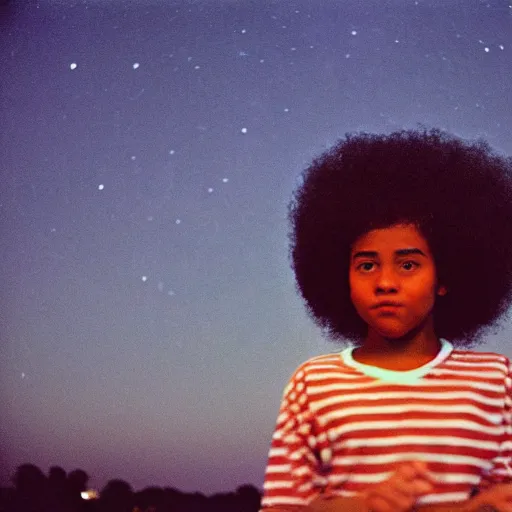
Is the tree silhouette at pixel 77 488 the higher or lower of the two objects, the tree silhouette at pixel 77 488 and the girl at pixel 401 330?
the lower

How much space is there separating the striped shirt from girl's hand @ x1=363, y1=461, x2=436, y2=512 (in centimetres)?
12

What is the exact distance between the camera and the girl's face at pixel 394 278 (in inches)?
43.6

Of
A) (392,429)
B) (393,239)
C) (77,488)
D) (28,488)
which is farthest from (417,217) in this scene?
(77,488)

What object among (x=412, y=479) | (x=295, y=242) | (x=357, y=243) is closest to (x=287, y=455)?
(x=412, y=479)

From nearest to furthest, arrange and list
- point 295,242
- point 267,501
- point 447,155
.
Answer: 1. point 267,501
2. point 447,155
3. point 295,242

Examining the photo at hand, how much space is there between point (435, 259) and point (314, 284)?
0.28 meters

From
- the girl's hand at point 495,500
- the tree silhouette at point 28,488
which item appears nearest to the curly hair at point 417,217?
the girl's hand at point 495,500

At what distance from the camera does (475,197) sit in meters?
1.30

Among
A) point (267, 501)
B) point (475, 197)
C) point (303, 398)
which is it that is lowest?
point (267, 501)

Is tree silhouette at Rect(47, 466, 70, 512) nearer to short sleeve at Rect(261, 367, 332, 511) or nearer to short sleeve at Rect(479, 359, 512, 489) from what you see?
short sleeve at Rect(261, 367, 332, 511)

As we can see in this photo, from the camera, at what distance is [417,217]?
3.99 ft

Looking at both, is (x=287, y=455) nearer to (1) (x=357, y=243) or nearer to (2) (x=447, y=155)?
(1) (x=357, y=243)

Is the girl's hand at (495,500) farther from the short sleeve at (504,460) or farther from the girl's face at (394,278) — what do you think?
the girl's face at (394,278)

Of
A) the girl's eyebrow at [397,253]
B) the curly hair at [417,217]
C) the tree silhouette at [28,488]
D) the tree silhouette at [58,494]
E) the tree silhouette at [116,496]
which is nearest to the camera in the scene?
the girl's eyebrow at [397,253]
